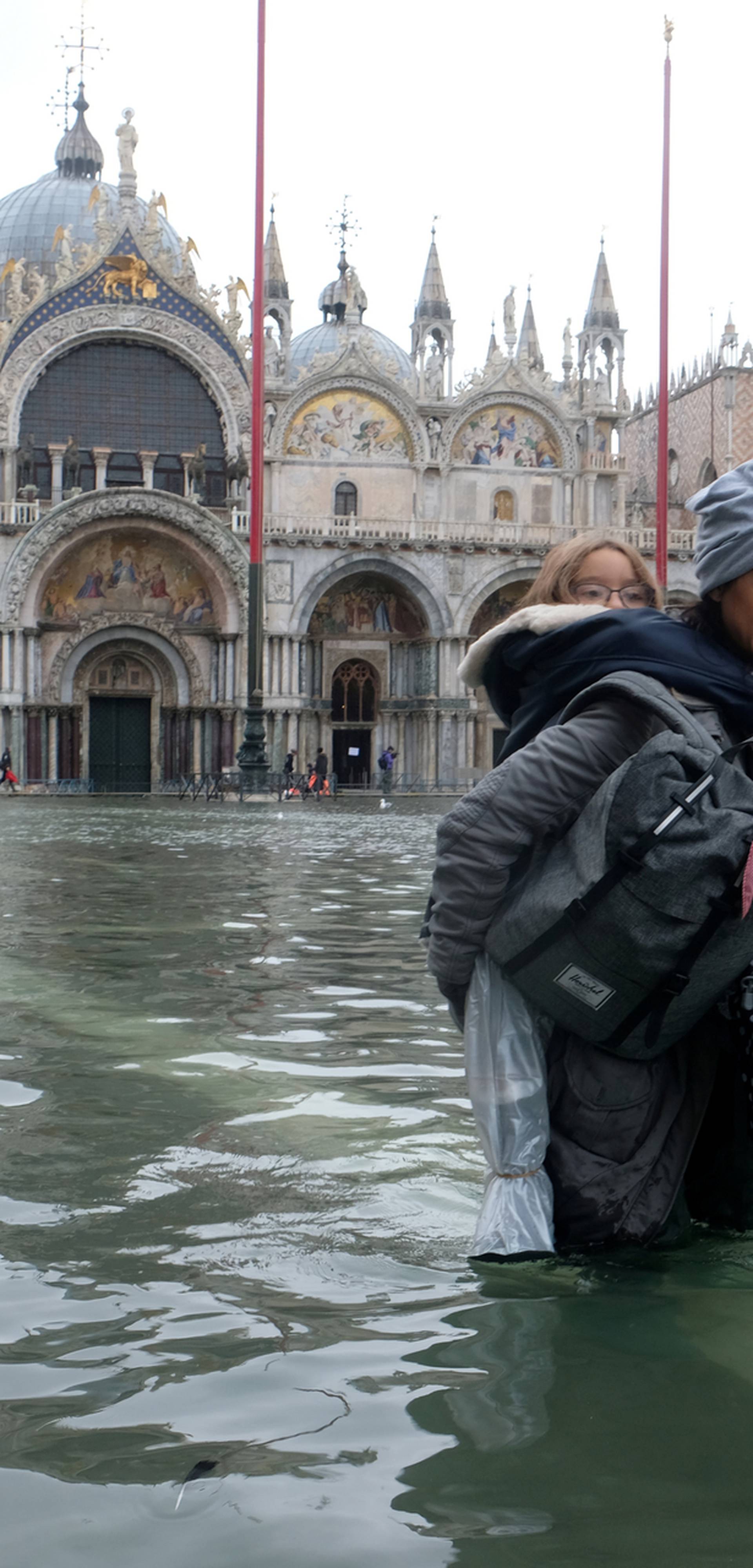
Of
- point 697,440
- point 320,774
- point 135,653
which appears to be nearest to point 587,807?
point 320,774

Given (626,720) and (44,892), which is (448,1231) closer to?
(626,720)

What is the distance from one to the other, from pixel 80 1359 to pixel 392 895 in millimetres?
6789

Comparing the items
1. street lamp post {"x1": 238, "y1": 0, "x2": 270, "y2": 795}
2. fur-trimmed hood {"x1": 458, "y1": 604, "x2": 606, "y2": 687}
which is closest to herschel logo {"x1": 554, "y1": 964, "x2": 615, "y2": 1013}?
fur-trimmed hood {"x1": 458, "y1": 604, "x2": 606, "y2": 687}

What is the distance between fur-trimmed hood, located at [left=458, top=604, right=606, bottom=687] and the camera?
2.50m

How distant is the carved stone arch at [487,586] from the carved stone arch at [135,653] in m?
5.97

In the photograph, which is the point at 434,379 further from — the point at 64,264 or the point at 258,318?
the point at 258,318

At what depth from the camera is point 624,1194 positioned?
94.7 inches

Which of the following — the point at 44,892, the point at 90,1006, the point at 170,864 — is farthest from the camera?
the point at 170,864

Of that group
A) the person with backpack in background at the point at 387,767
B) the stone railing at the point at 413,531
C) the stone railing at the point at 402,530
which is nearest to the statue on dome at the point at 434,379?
the stone railing at the point at 402,530

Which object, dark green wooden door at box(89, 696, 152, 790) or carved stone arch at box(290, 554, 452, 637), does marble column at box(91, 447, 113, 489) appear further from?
carved stone arch at box(290, 554, 452, 637)

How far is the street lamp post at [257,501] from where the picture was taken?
22406 millimetres

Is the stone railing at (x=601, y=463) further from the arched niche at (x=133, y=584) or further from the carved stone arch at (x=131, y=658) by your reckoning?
the carved stone arch at (x=131, y=658)

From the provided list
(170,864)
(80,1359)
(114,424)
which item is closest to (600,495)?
(114,424)

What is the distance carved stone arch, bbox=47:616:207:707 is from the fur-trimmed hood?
104 feet
